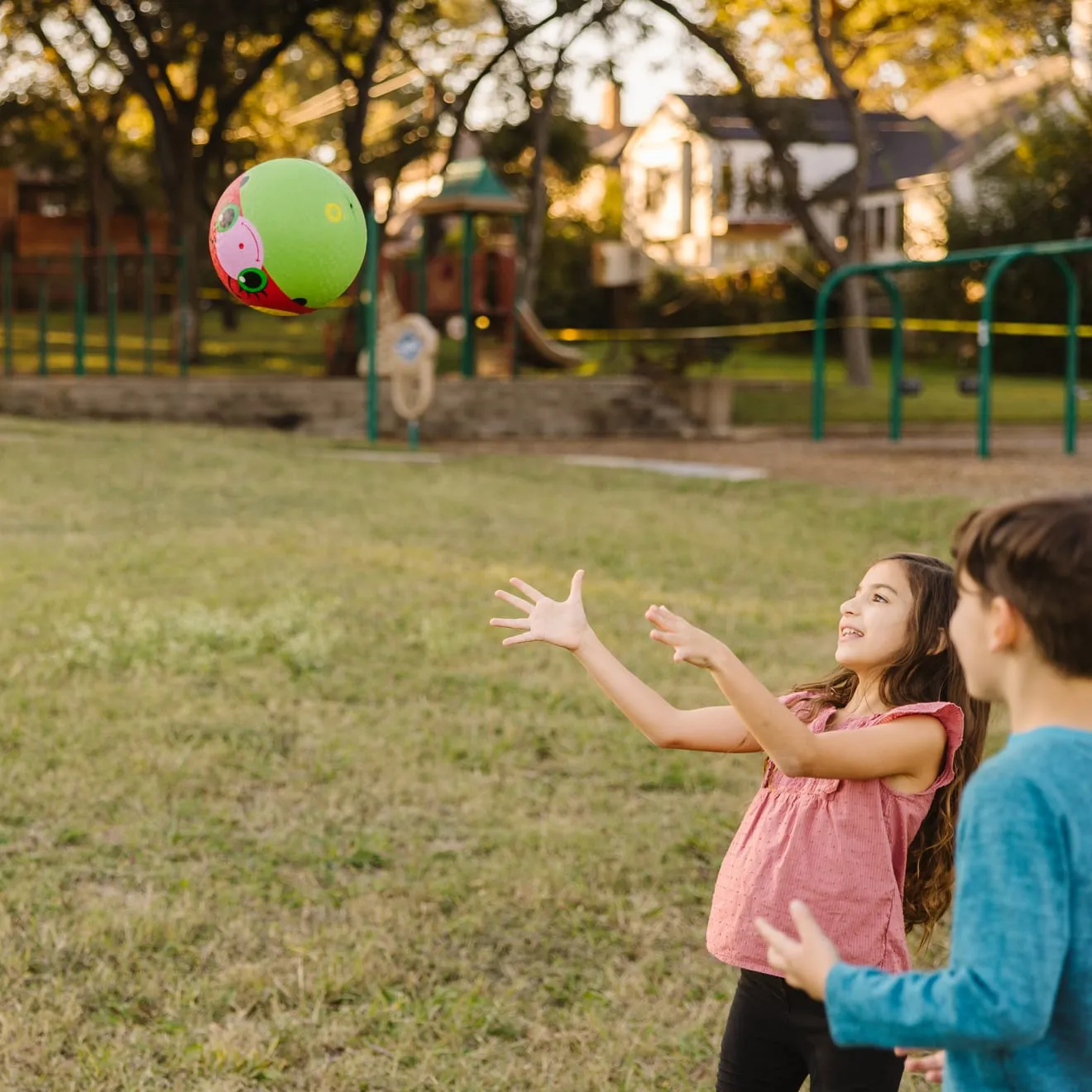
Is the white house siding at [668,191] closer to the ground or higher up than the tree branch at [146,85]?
higher up

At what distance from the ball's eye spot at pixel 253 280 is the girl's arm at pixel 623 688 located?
81 centimetres

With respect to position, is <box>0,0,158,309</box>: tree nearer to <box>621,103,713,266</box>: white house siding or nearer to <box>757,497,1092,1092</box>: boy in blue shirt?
<box>621,103,713,266</box>: white house siding

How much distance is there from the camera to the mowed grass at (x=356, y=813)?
3.04 metres

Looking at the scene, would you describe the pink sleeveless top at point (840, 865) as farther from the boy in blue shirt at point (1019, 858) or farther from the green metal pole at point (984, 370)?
the green metal pole at point (984, 370)

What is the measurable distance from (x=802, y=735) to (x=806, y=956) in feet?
1.65

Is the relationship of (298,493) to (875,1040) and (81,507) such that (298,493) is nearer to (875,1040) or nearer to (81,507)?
(81,507)

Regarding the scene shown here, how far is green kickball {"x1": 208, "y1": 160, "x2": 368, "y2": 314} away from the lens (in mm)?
2637

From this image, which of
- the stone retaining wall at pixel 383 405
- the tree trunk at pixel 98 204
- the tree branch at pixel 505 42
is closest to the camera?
the stone retaining wall at pixel 383 405

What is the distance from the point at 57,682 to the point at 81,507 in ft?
15.4

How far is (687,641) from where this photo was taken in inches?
73.8

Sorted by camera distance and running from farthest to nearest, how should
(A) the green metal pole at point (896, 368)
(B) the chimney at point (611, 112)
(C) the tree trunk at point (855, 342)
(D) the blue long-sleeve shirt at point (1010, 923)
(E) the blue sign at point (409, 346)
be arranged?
(B) the chimney at point (611, 112) < (C) the tree trunk at point (855, 342) < (A) the green metal pole at point (896, 368) < (E) the blue sign at point (409, 346) < (D) the blue long-sleeve shirt at point (1010, 923)

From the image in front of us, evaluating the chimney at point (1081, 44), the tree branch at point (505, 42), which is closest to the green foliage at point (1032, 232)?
the chimney at point (1081, 44)

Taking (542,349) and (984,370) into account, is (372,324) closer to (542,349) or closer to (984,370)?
(542,349)

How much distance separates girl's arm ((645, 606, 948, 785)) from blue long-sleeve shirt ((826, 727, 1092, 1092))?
0.48 meters
